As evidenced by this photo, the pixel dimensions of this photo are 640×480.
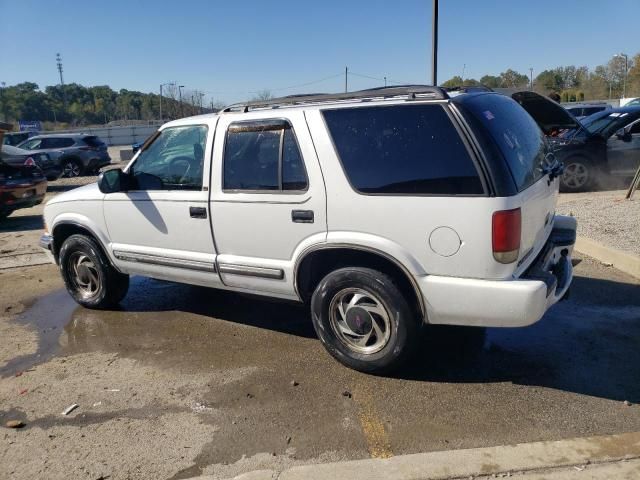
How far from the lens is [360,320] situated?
383cm

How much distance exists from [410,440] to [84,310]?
3954mm

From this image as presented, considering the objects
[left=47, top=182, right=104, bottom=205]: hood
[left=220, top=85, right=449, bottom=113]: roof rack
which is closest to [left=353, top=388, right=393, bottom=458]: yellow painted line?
[left=220, top=85, right=449, bottom=113]: roof rack

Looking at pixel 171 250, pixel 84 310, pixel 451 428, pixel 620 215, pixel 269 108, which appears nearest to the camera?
pixel 451 428

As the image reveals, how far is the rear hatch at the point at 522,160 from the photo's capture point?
134 inches

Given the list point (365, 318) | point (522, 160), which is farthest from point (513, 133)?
point (365, 318)

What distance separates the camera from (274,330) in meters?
4.89

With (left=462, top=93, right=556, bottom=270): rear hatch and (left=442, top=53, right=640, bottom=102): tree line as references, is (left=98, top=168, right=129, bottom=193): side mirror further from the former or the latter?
(left=442, top=53, right=640, bottom=102): tree line

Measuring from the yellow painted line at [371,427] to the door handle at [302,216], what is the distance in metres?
1.22

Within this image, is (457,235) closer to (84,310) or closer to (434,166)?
(434,166)

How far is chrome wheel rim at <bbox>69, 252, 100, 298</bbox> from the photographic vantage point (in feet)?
18.1

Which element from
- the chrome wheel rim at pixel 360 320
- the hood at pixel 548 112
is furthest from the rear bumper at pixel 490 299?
the hood at pixel 548 112

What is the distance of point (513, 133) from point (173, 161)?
9.05ft

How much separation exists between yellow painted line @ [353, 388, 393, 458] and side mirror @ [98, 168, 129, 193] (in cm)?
277

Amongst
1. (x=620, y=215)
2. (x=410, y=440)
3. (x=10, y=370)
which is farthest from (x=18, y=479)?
(x=620, y=215)
